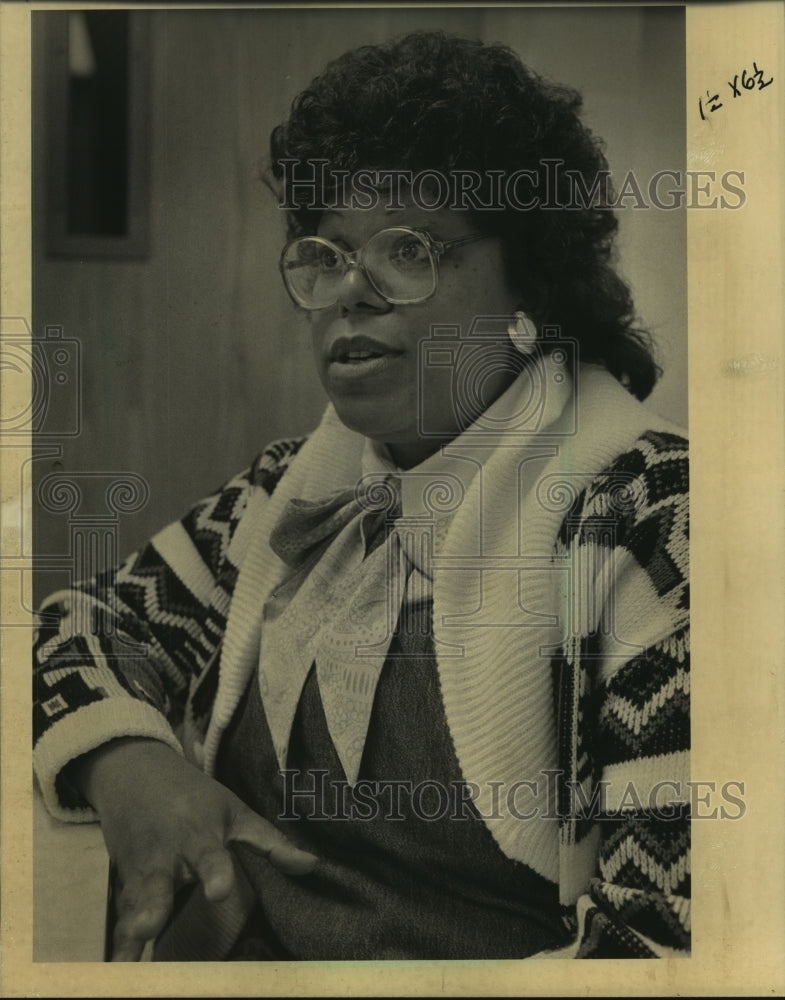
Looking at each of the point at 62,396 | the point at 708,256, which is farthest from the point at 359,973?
the point at 708,256

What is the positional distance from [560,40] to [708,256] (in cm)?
37

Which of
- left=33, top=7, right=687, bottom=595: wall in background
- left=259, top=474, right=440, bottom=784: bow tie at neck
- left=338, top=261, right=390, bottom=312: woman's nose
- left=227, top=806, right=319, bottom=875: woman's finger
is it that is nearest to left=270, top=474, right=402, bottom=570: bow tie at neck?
left=259, top=474, right=440, bottom=784: bow tie at neck

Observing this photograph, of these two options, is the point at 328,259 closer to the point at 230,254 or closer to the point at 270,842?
the point at 230,254

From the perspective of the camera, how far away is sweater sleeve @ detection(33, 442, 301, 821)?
1.61 m

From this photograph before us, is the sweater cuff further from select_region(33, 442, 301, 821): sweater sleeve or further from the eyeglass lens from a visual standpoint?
the eyeglass lens

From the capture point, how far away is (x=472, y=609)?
5.08ft

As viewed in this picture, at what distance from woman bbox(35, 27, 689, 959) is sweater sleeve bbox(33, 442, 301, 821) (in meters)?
0.01

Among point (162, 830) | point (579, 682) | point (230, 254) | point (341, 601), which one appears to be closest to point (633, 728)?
point (579, 682)

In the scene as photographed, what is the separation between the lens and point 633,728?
1502 millimetres

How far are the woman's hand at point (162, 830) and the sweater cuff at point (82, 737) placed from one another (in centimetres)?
2

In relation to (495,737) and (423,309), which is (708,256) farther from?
(495,737)

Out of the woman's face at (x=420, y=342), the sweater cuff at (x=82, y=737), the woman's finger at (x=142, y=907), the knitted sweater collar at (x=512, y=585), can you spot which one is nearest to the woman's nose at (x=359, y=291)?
the woman's face at (x=420, y=342)

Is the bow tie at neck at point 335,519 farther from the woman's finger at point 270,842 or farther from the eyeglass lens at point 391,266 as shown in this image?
the woman's finger at point 270,842

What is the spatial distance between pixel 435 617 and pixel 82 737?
513 millimetres
